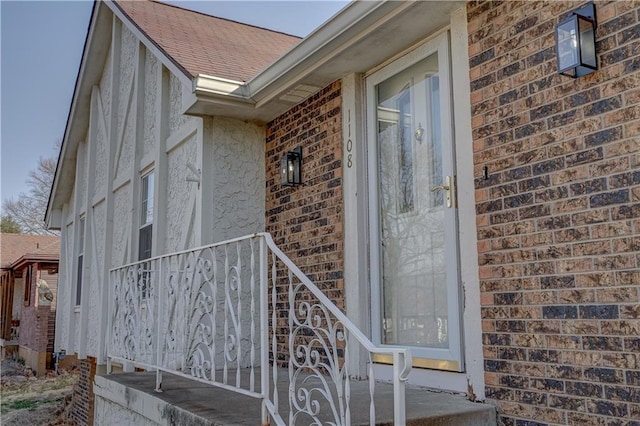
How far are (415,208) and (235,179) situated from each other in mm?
2276

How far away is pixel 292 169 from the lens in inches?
204

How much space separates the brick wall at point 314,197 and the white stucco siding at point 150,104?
2570 millimetres

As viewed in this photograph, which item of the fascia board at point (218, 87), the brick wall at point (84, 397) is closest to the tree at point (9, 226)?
the brick wall at point (84, 397)

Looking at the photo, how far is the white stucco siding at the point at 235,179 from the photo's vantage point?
18.4ft

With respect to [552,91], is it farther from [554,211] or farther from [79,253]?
[79,253]

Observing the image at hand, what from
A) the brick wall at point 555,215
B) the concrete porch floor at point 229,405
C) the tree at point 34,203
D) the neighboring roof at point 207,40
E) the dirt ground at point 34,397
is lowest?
the dirt ground at point 34,397

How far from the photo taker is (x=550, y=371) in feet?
9.37


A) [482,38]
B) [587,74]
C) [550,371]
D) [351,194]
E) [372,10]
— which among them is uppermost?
[372,10]

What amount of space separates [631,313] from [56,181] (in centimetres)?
1223

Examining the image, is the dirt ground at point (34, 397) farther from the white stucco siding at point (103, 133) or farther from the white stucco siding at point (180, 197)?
the white stucco siding at point (180, 197)

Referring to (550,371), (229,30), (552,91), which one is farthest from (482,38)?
(229,30)

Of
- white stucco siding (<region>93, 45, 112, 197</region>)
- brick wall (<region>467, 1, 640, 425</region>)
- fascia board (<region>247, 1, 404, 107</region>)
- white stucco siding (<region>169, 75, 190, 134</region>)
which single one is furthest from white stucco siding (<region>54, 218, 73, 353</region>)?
brick wall (<region>467, 1, 640, 425</region>)

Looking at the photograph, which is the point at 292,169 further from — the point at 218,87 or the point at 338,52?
the point at 338,52

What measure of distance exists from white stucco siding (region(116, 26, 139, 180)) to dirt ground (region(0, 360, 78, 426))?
5.70 m
